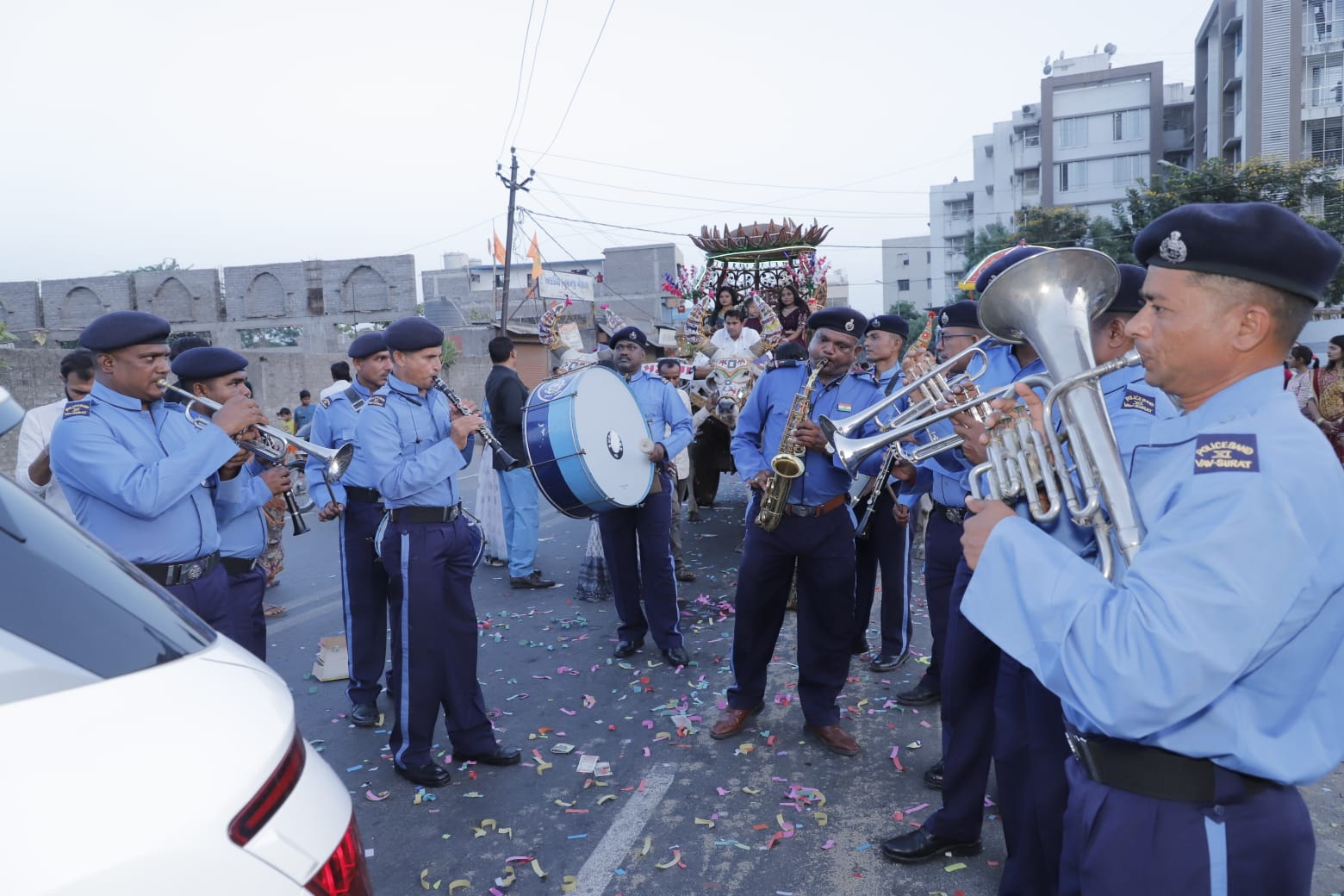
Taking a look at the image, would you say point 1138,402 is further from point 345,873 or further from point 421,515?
point 421,515

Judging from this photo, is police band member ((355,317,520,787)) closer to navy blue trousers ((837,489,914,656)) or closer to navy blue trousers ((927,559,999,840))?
navy blue trousers ((927,559,999,840))

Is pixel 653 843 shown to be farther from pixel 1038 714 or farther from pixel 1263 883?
pixel 1263 883

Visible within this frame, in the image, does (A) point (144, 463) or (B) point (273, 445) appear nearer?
(A) point (144, 463)

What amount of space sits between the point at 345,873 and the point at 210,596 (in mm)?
2441

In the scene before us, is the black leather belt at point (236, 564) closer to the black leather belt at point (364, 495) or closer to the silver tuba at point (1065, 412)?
the black leather belt at point (364, 495)

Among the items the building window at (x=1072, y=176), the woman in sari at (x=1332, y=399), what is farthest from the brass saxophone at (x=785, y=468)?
the building window at (x=1072, y=176)

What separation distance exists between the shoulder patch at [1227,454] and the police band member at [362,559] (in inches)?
165

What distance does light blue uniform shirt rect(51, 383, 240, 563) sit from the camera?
10.1ft

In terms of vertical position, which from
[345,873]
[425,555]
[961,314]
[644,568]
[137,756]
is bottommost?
[644,568]

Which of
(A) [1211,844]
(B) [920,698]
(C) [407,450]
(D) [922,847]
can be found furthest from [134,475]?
(B) [920,698]

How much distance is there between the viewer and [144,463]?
3289mm

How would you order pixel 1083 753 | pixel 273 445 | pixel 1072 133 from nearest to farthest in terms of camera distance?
pixel 1083 753 → pixel 273 445 → pixel 1072 133

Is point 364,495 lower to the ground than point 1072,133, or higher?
lower

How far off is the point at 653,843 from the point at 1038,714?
1.61 metres
